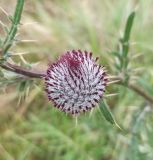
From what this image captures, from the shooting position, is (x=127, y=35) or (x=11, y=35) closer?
(x=11, y=35)

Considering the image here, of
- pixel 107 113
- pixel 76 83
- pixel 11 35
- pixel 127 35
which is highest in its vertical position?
pixel 127 35

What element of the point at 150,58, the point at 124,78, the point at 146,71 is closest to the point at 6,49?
the point at 124,78

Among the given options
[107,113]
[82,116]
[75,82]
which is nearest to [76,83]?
[75,82]

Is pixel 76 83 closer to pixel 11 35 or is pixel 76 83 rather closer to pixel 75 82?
pixel 75 82

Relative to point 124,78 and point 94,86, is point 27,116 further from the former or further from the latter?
point 94,86

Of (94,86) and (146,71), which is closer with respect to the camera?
(94,86)

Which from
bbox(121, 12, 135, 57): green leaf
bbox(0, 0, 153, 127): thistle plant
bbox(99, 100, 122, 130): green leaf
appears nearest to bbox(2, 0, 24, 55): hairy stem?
bbox(0, 0, 153, 127): thistle plant

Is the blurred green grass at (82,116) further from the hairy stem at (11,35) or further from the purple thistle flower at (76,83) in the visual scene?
the hairy stem at (11,35)
